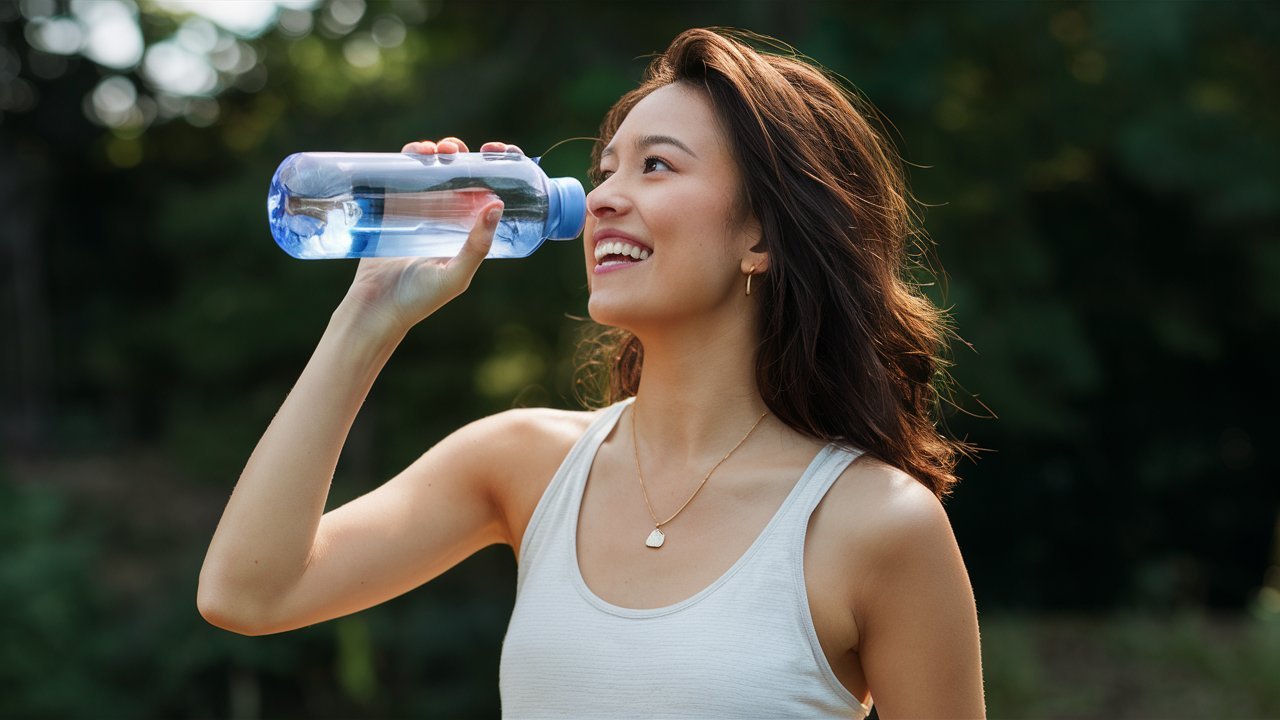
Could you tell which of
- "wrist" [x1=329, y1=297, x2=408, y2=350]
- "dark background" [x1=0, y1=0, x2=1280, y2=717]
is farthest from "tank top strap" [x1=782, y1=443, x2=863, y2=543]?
"dark background" [x1=0, y1=0, x2=1280, y2=717]

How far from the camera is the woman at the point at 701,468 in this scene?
190cm

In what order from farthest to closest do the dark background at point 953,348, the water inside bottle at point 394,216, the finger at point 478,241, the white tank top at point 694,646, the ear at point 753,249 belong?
1. the dark background at point 953,348
2. the water inside bottle at point 394,216
3. the ear at point 753,249
4. the finger at point 478,241
5. the white tank top at point 694,646

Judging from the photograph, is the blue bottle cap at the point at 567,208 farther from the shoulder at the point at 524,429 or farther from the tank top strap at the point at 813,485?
the tank top strap at the point at 813,485

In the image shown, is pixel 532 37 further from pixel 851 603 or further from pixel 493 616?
pixel 851 603

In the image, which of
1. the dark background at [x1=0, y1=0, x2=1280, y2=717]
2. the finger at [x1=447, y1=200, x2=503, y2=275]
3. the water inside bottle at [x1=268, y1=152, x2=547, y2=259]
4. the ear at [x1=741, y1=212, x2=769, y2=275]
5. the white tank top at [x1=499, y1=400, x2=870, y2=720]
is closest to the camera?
the white tank top at [x1=499, y1=400, x2=870, y2=720]

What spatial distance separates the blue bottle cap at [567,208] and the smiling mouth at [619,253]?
0.27ft

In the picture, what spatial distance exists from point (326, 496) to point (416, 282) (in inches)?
15.2

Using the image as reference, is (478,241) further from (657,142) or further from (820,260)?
(820,260)

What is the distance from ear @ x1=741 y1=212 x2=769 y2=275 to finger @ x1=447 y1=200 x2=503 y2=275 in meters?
0.40

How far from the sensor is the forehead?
212 cm

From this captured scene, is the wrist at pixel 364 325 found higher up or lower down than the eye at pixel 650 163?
lower down

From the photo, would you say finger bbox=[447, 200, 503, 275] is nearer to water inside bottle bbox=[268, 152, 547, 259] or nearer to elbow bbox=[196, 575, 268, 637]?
water inside bottle bbox=[268, 152, 547, 259]

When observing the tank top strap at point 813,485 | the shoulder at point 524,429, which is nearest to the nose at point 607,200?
the shoulder at point 524,429

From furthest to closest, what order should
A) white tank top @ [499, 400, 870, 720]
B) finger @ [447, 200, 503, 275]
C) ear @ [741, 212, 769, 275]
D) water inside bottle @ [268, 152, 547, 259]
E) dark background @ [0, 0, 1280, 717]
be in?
1. dark background @ [0, 0, 1280, 717]
2. water inside bottle @ [268, 152, 547, 259]
3. ear @ [741, 212, 769, 275]
4. finger @ [447, 200, 503, 275]
5. white tank top @ [499, 400, 870, 720]
